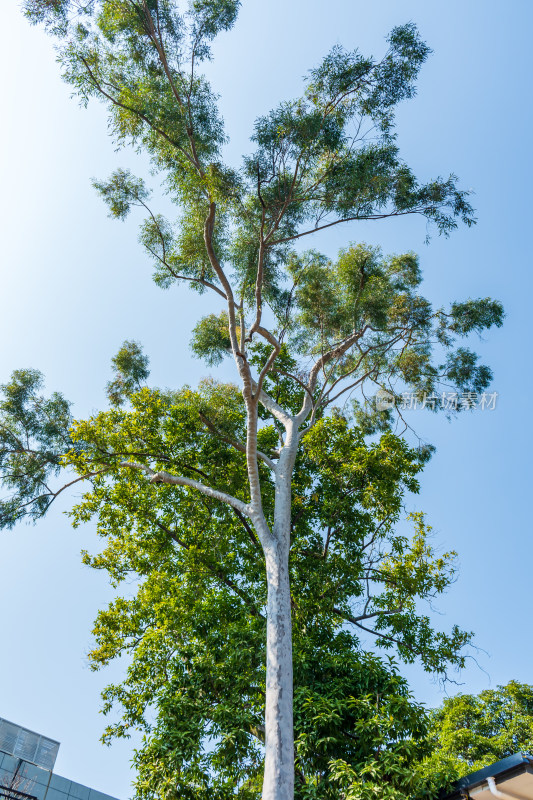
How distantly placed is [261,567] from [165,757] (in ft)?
9.03

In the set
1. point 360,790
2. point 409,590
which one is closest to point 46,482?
point 409,590

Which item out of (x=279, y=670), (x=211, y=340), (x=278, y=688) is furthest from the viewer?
(x=211, y=340)

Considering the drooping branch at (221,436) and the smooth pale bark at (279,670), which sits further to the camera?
the drooping branch at (221,436)

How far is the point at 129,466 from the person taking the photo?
8758mm

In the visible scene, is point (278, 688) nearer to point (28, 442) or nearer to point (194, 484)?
point (194, 484)

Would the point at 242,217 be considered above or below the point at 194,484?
above

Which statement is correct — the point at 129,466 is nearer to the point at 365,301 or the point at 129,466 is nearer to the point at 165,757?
the point at 165,757

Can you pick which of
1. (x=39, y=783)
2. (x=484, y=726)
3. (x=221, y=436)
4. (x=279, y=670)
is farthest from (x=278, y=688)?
(x=484, y=726)

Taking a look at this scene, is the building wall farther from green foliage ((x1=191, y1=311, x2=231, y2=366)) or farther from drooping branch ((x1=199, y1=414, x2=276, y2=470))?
green foliage ((x1=191, y1=311, x2=231, y2=366))

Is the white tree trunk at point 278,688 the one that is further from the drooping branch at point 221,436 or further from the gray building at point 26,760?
the gray building at point 26,760

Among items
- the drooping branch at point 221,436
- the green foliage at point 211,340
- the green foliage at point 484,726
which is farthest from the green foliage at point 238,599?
the green foliage at point 484,726

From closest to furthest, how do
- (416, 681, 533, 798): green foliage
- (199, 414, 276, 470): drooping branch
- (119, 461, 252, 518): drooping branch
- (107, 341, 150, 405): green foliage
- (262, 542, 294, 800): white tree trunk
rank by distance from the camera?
(262, 542, 294, 800): white tree trunk → (119, 461, 252, 518): drooping branch → (199, 414, 276, 470): drooping branch → (107, 341, 150, 405): green foliage → (416, 681, 533, 798): green foliage

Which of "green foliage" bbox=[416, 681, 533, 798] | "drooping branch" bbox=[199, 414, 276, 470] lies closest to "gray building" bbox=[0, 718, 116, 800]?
"drooping branch" bbox=[199, 414, 276, 470]

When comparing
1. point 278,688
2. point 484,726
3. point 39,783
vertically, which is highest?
point 484,726
